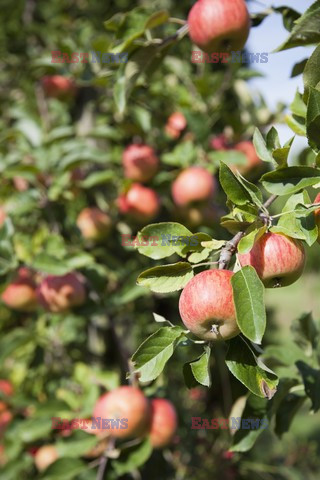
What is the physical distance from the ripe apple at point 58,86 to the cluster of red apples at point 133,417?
1.12 meters

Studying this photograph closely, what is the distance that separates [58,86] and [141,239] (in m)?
1.33

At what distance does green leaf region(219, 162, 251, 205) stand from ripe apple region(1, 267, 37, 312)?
1000 mm

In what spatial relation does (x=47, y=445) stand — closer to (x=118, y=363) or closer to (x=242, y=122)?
(x=118, y=363)

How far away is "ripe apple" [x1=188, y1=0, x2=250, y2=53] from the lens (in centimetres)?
94

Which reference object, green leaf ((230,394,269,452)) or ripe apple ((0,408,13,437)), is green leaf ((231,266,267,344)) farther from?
ripe apple ((0,408,13,437))

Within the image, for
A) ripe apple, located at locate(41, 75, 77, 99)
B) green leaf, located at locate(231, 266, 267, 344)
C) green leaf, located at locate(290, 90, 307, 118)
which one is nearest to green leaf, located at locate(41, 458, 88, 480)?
green leaf, located at locate(231, 266, 267, 344)

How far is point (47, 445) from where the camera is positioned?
161 cm

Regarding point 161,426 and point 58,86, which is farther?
point 58,86

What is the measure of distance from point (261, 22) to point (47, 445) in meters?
1.32

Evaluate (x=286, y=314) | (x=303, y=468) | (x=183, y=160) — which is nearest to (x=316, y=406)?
(x=183, y=160)

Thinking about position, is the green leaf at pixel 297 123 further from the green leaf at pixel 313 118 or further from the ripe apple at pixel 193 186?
the ripe apple at pixel 193 186

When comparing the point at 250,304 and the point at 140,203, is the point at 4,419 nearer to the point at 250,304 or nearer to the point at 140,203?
the point at 140,203

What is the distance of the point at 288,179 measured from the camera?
0.72 metres

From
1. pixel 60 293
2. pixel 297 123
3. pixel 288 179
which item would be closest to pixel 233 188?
pixel 288 179
